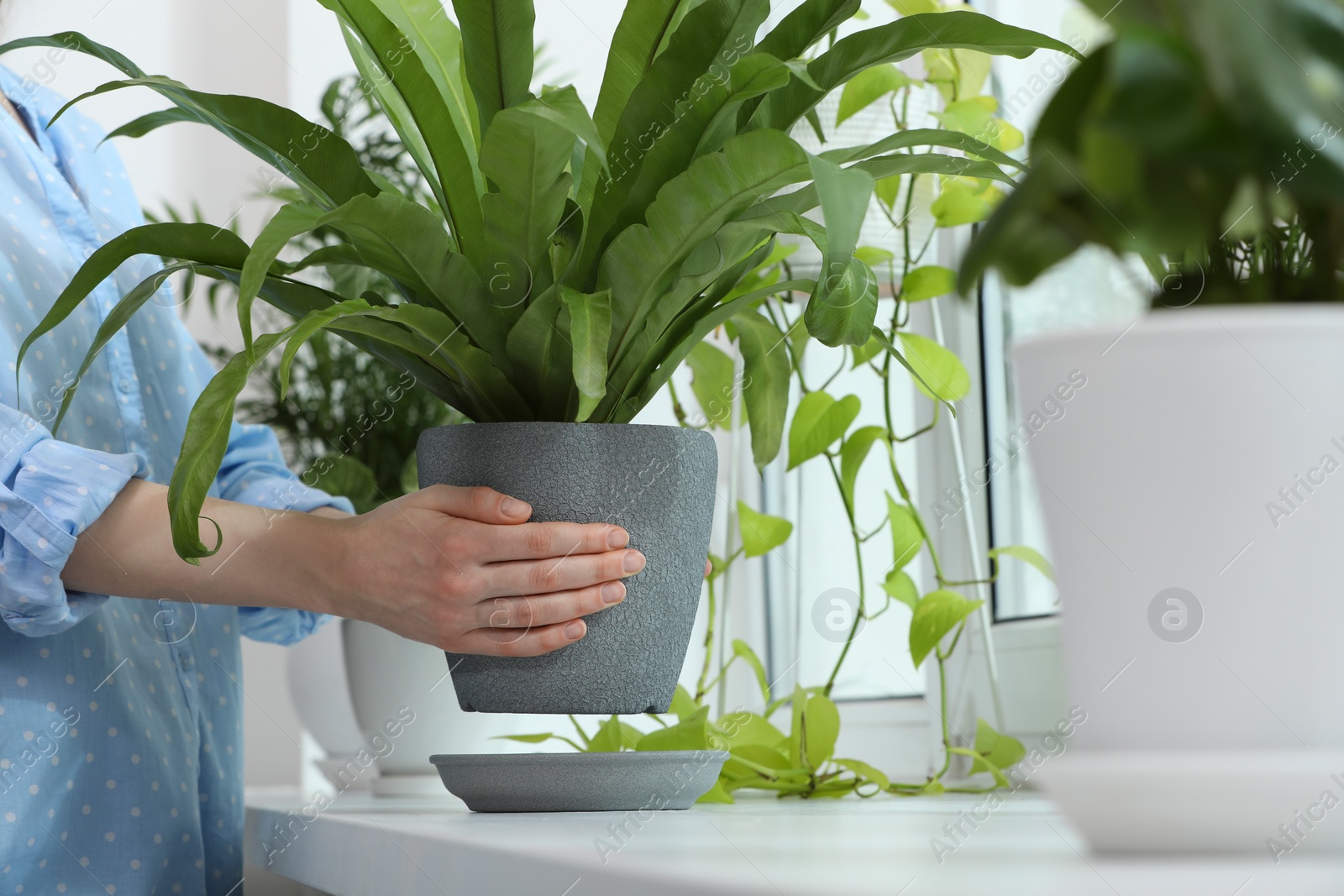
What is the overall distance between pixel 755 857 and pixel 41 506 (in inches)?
21.1

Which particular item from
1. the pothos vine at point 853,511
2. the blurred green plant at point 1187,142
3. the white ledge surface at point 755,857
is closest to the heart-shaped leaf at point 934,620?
the pothos vine at point 853,511

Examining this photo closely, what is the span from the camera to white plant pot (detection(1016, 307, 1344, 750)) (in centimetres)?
27

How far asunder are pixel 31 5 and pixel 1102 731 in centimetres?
195

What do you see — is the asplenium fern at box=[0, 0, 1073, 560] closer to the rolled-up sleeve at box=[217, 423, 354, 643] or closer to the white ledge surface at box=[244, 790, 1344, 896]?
the white ledge surface at box=[244, 790, 1344, 896]

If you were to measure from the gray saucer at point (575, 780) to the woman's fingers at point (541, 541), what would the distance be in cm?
13

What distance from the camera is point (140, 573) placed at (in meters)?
0.74

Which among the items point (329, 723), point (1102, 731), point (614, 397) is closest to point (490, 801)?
point (614, 397)

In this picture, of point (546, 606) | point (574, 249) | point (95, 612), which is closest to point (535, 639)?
point (546, 606)

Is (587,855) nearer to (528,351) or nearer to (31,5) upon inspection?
(528,351)

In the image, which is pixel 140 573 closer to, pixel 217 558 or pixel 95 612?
pixel 217 558

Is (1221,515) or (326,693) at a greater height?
(1221,515)

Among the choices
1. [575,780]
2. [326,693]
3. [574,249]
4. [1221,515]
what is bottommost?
[326,693]

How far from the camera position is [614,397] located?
26.4 inches

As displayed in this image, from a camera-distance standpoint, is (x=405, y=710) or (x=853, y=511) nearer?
(x=853, y=511)
